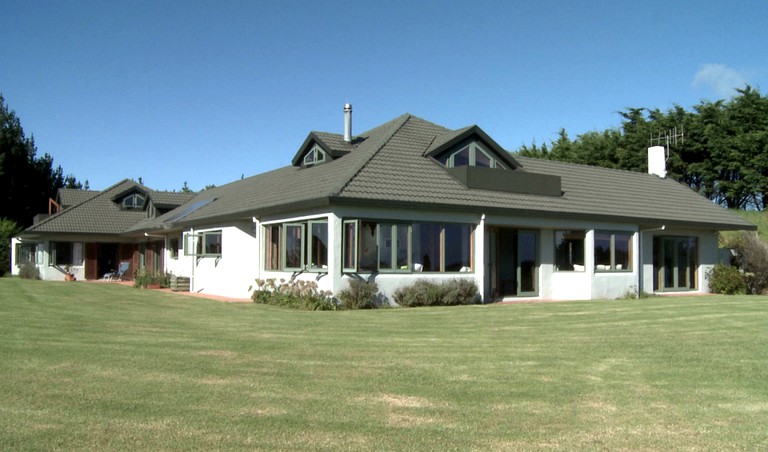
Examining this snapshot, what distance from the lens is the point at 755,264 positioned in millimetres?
27297

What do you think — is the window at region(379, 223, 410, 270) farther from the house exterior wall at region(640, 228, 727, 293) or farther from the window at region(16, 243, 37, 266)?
the window at region(16, 243, 37, 266)

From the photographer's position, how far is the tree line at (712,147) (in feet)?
142

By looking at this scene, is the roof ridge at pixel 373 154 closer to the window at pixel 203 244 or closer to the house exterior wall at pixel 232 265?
the house exterior wall at pixel 232 265

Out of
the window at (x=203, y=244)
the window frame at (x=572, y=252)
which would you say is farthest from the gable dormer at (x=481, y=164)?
the window at (x=203, y=244)

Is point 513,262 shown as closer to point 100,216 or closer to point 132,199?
point 100,216

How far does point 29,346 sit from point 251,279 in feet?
43.3

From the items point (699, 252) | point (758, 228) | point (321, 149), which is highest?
point (321, 149)

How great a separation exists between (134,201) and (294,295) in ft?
88.5

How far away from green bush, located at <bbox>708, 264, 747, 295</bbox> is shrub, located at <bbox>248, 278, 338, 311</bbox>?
16.8m

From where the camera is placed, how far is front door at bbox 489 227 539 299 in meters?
22.6

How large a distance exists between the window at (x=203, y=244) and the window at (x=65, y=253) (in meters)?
13.7

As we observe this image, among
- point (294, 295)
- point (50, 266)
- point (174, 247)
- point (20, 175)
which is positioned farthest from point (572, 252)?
point (20, 175)

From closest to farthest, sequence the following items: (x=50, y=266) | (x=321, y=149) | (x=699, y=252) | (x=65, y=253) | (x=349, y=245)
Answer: (x=349, y=245), (x=321, y=149), (x=699, y=252), (x=50, y=266), (x=65, y=253)

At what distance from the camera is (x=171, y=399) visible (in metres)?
7.05
